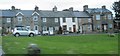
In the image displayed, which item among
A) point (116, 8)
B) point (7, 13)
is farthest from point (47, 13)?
point (116, 8)

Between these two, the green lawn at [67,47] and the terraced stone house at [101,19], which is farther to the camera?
the terraced stone house at [101,19]

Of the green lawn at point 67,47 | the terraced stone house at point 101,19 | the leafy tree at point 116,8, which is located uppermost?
the leafy tree at point 116,8

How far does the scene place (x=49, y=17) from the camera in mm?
87750

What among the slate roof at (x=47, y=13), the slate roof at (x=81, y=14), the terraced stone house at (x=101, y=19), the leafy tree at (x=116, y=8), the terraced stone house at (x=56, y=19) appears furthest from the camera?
the leafy tree at (x=116, y=8)

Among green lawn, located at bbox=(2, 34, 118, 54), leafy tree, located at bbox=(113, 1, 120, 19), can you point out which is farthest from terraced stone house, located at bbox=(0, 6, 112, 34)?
green lawn, located at bbox=(2, 34, 118, 54)

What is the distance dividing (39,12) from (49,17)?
3.15 meters

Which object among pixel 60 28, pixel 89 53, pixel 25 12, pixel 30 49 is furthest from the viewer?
pixel 25 12

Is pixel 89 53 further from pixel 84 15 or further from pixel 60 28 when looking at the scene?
pixel 84 15

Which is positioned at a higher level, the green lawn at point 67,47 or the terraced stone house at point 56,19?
the terraced stone house at point 56,19

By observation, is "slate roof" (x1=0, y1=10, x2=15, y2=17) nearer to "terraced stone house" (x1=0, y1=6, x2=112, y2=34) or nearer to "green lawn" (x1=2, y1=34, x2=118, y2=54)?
"terraced stone house" (x1=0, y1=6, x2=112, y2=34)

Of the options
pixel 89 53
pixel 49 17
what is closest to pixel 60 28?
pixel 49 17

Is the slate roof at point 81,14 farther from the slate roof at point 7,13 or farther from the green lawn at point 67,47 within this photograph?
the green lawn at point 67,47

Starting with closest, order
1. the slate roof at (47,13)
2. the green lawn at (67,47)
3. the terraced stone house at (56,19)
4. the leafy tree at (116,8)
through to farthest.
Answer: the green lawn at (67,47)
the terraced stone house at (56,19)
the slate roof at (47,13)
the leafy tree at (116,8)

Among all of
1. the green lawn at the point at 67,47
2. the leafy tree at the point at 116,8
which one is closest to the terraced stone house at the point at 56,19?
the leafy tree at the point at 116,8
